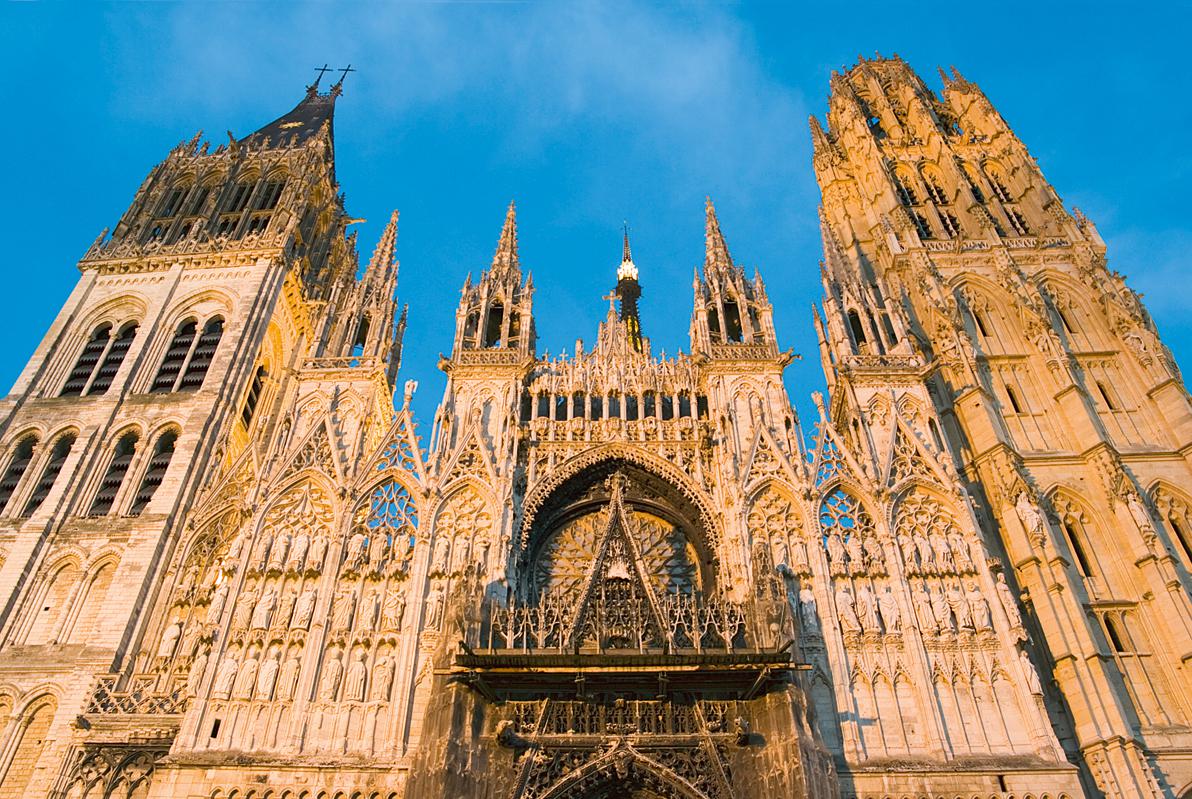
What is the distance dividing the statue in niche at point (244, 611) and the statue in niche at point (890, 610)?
44.6 feet

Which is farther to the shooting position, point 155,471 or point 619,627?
point 155,471

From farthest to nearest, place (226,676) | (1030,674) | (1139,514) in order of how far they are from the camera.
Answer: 1. (1139,514)
2. (226,676)
3. (1030,674)

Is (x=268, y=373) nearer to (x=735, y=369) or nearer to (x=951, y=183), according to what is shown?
(x=735, y=369)

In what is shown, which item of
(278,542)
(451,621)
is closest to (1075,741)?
(451,621)

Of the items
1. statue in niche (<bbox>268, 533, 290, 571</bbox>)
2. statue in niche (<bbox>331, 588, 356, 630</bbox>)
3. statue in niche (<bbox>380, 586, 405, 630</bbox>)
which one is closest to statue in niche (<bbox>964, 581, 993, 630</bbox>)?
statue in niche (<bbox>380, 586, 405, 630</bbox>)

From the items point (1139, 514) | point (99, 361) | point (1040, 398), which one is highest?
point (99, 361)

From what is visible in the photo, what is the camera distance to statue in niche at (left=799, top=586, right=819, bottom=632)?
18059 millimetres

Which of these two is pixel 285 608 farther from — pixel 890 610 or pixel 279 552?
pixel 890 610

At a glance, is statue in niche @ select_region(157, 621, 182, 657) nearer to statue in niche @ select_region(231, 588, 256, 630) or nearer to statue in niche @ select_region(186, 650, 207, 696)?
statue in niche @ select_region(186, 650, 207, 696)

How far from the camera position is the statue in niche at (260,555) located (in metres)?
19.0

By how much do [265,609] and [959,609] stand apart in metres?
15.0

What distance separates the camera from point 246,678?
1711 centimetres

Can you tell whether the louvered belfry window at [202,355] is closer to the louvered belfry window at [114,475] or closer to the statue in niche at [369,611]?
the louvered belfry window at [114,475]

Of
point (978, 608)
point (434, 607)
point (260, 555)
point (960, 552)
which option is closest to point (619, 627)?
point (434, 607)
